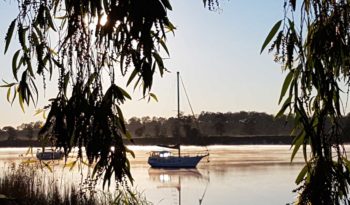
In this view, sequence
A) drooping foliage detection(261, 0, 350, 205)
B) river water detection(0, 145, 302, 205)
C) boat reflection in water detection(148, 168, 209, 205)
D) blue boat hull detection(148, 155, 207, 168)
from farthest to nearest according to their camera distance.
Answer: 1. blue boat hull detection(148, 155, 207, 168)
2. boat reflection in water detection(148, 168, 209, 205)
3. river water detection(0, 145, 302, 205)
4. drooping foliage detection(261, 0, 350, 205)

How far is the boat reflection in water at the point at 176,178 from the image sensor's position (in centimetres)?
2569

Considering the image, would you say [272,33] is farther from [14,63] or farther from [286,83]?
[14,63]

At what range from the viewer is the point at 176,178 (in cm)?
3134

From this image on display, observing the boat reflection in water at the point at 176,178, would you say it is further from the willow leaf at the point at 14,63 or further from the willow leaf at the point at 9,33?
the willow leaf at the point at 9,33

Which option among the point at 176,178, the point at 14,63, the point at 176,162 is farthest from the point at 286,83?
the point at 176,162

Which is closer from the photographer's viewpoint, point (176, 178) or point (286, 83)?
point (286, 83)

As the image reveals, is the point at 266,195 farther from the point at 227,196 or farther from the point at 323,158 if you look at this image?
the point at 323,158

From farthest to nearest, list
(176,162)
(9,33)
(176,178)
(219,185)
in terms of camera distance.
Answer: (176,162) → (176,178) → (219,185) → (9,33)

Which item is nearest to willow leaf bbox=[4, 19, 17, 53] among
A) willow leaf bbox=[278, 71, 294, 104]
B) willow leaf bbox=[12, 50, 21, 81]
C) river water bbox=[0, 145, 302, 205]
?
willow leaf bbox=[12, 50, 21, 81]

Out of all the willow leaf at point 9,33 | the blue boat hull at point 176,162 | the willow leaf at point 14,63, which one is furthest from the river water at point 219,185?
the willow leaf at point 9,33

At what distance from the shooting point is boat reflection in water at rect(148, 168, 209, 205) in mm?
25688

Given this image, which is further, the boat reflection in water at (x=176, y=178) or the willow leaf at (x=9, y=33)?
the boat reflection in water at (x=176, y=178)

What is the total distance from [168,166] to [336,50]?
1455 inches

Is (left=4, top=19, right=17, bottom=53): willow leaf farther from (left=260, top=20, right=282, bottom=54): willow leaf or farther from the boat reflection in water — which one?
the boat reflection in water
